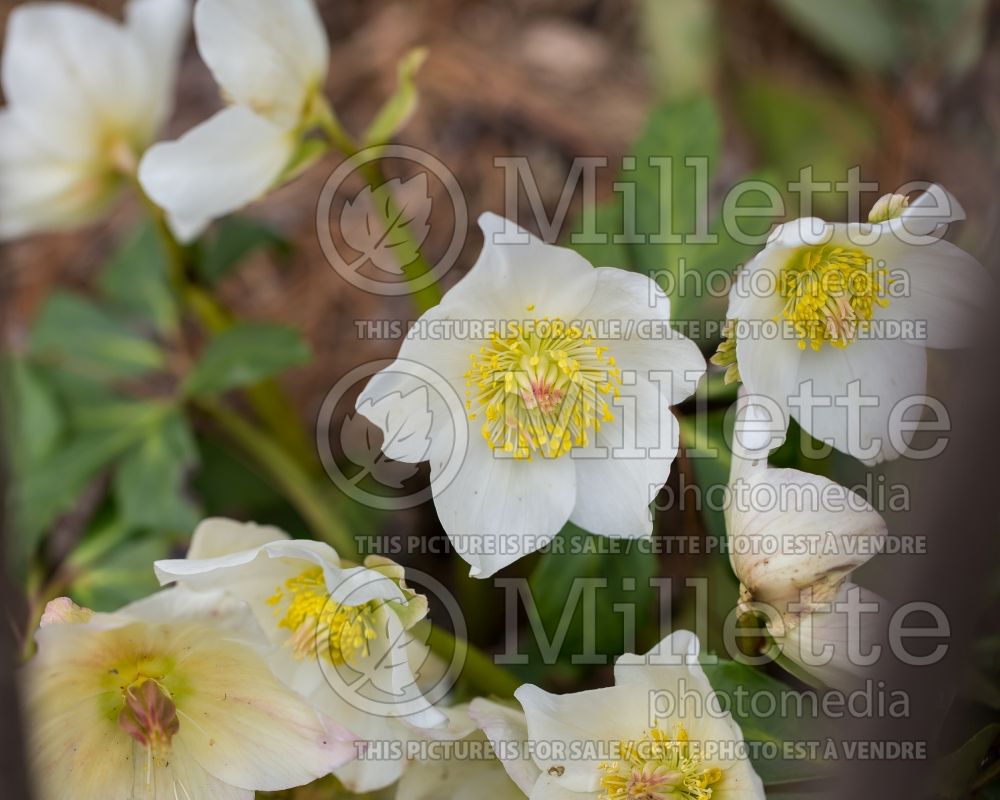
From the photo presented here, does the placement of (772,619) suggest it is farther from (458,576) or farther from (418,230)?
(418,230)

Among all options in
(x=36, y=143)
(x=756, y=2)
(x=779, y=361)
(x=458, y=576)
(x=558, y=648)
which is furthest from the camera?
(x=756, y=2)

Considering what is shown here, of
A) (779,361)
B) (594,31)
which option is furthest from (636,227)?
(594,31)

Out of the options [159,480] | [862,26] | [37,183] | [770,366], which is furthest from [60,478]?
[862,26]

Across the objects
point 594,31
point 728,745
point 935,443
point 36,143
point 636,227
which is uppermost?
point 594,31

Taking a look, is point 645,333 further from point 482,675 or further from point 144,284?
point 144,284

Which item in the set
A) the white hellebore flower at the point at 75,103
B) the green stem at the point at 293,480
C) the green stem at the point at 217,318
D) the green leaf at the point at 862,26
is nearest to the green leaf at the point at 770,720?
the green stem at the point at 293,480

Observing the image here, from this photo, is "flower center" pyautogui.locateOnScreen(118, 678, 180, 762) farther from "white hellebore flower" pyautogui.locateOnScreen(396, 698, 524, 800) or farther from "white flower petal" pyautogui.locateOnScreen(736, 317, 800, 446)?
"white flower petal" pyautogui.locateOnScreen(736, 317, 800, 446)
